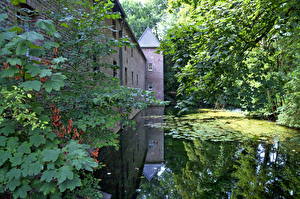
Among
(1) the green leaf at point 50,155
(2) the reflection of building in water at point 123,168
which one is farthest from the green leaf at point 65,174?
(2) the reflection of building in water at point 123,168

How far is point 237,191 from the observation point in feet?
15.3

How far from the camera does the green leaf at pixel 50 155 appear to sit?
1.94 meters

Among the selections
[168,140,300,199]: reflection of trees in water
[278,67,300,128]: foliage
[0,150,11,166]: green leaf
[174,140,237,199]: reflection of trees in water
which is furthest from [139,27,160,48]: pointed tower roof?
[0,150,11,166]: green leaf

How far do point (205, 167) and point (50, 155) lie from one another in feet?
16.7

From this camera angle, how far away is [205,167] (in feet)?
20.2

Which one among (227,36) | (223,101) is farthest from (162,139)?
(227,36)

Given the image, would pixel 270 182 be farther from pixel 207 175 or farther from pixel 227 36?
pixel 227 36

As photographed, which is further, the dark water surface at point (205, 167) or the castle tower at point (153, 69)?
the castle tower at point (153, 69)

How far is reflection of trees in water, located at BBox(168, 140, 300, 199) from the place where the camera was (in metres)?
4.66

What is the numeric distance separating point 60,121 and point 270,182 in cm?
484

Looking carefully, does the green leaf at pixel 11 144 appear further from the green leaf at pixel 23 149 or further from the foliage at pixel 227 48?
the foliage at pixel 227 48

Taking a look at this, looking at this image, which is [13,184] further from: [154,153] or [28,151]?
[154,153]

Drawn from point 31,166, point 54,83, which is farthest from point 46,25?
point 31,166

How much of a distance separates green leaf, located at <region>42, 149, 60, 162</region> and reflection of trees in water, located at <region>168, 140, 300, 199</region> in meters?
3.40
